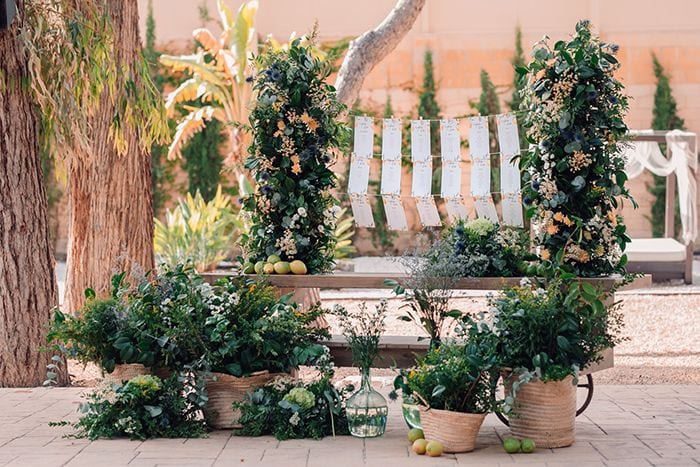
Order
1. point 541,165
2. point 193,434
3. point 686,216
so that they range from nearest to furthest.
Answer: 1. point 193,434
2. point 541,165
3. point 686,216

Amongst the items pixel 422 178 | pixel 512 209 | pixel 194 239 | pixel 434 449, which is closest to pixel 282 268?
pixel 422 178

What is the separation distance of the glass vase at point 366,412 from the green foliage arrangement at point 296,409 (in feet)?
0.38

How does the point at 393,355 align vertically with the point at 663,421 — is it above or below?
above

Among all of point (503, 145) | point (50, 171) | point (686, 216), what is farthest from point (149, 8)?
point (503, 145)

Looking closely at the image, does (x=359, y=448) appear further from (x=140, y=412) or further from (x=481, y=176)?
(x=481, y=176)

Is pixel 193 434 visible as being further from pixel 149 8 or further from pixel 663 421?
pixel 149 8

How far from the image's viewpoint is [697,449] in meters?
5.47

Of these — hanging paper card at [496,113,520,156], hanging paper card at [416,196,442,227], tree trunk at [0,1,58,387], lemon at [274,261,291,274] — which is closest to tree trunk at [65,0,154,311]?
tree trunk at [0,1,58,387]

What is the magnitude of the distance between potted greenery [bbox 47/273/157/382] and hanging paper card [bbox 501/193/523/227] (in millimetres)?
2295

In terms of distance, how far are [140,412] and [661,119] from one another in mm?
13137

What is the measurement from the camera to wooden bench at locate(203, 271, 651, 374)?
6.11 metres

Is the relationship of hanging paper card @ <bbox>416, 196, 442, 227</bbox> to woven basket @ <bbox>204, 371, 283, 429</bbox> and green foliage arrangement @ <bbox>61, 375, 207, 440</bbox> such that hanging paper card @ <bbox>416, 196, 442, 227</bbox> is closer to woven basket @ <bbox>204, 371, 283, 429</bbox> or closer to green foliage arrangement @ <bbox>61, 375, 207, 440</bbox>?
woven basket @ <bbox>204, 371, 283, 429</bbox>

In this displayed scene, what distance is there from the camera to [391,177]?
288 inches

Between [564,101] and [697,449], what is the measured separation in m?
2.01
